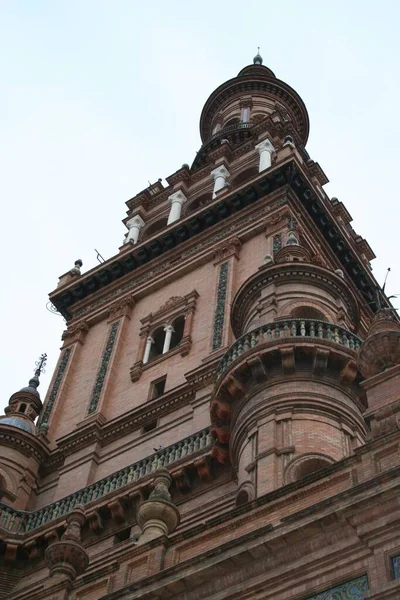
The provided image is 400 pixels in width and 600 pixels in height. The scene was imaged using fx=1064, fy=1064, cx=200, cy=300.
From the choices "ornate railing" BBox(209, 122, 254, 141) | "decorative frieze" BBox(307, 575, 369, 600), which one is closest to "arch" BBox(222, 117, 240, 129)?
"ornate railing" BBox(209, 122, 254, 141)

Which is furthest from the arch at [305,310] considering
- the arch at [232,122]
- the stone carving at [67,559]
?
the arch at [232,122]

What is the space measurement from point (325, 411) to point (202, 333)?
327 inches

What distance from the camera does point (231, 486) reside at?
20.7 m

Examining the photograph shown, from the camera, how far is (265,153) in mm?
35469

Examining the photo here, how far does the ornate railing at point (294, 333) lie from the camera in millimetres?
20750

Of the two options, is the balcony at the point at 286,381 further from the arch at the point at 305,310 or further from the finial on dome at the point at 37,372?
the finial on dome at the point at 37,372

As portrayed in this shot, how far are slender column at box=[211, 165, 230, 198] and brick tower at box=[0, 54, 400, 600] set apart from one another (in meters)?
0.06

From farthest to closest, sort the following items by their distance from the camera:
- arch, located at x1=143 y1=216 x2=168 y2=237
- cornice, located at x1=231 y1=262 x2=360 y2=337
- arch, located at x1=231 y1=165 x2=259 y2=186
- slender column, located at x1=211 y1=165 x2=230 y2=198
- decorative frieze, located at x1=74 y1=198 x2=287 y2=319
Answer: arch, located at x1=143 y1=216 x2=168 y2=237 < arch, located at x1=231 y1=165 x2=259 y2=186 < slender column, located at x1=211 y1=165 x2=230 y2=198 < decorative frieze, located at x1=74 y1=198 x2=287 y2=319 < cornice, located at x1=231 y1=262 x2=360 y2=337

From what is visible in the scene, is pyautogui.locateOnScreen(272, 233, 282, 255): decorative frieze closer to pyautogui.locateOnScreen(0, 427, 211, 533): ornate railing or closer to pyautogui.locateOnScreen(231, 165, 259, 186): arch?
pyautogui.locateOnScreen(231, 165, 259, 186): arch

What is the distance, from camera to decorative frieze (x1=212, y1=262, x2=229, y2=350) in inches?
1045

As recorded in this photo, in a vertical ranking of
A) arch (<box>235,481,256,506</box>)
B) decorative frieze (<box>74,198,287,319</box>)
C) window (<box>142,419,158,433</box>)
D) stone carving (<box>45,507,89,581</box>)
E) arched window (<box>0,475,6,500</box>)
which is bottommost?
stone carving (<box>45,507,89,581</box>)

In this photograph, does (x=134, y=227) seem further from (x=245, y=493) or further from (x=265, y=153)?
(x=245, y=493)

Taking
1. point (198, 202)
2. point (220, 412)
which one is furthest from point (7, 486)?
point (198, 202)

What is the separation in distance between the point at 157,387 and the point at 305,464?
378 inches
